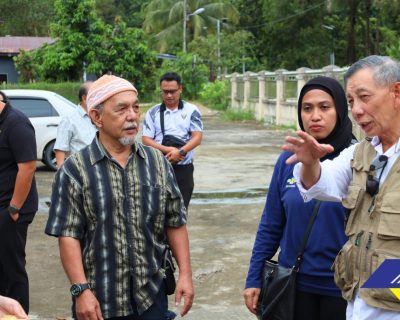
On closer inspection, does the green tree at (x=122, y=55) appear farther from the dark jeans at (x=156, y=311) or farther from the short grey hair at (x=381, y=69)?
the short grey hair at (x=381, y=69)

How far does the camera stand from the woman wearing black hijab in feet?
11.3

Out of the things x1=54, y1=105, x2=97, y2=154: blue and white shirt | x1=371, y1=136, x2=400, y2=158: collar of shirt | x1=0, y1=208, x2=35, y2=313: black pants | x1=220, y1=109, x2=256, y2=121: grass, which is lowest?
x1=220, y1=109, x2=256, y2=121: grass

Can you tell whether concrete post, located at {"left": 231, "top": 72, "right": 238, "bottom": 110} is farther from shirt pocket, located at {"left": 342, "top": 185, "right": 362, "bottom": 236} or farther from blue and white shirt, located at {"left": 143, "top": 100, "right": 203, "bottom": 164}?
shirt pocket, located at {"left": 342, "top": 185, "right": 362, "bottom": 236}

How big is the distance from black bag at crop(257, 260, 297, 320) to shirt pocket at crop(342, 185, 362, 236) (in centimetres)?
79

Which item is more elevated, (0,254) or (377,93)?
(377,93)

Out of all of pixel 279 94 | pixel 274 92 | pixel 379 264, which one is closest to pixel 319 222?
Answer: pixel 379 264

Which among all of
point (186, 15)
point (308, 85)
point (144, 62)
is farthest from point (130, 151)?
point (186, 15)

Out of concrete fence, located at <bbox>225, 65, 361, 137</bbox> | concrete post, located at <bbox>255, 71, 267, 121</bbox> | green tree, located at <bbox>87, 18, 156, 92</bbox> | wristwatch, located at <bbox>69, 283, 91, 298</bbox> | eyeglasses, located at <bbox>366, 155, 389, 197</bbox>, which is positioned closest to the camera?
eyeglasses, located at <bbox>366, 155, 389, 197</bbox>

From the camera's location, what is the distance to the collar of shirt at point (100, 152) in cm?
346

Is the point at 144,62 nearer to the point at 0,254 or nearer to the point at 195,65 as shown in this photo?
the point at 195,65

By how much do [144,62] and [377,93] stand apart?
34.4 m

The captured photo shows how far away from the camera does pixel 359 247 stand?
2.73 metres

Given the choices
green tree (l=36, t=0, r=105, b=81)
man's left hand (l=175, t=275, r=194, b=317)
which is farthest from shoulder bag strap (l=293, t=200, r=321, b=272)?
green tree (l=36, t=0, r=105, b=81)

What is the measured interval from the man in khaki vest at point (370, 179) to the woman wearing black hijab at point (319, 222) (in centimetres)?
60
